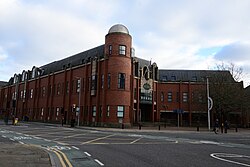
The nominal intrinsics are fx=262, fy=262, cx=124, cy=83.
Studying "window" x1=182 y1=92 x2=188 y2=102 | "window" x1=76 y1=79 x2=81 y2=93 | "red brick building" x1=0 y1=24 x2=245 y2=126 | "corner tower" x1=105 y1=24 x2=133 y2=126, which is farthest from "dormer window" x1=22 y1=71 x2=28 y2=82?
"window" x1=182 y1=92 x2=188 y2=102

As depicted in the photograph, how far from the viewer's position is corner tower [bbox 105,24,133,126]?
4019 cm

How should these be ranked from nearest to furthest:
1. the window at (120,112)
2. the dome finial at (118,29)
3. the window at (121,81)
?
the window at (120,112) → the window at (121,81) → the dome finial at (118,29)

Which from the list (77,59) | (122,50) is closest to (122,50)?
(122,50)

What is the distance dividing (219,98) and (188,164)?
3664cm

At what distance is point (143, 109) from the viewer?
180ft

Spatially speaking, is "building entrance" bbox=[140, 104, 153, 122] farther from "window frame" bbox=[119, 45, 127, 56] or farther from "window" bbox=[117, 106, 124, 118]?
"window frame" bbox=[119, 45, 127, 56]

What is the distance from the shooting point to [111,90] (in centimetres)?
4072

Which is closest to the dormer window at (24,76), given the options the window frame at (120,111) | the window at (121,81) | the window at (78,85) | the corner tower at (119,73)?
the window at (78,85)

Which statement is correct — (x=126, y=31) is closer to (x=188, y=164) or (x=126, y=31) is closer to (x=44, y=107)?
(x=44, y=107)

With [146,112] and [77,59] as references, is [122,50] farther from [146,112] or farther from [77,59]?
[146,112]

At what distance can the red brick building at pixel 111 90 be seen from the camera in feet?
135

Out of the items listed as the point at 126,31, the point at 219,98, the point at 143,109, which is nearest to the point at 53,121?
the point at 143,109

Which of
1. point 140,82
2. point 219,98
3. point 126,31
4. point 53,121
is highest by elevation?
point 126,31

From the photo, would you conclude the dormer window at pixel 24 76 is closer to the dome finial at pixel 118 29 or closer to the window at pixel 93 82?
the window at pixel 93 82
